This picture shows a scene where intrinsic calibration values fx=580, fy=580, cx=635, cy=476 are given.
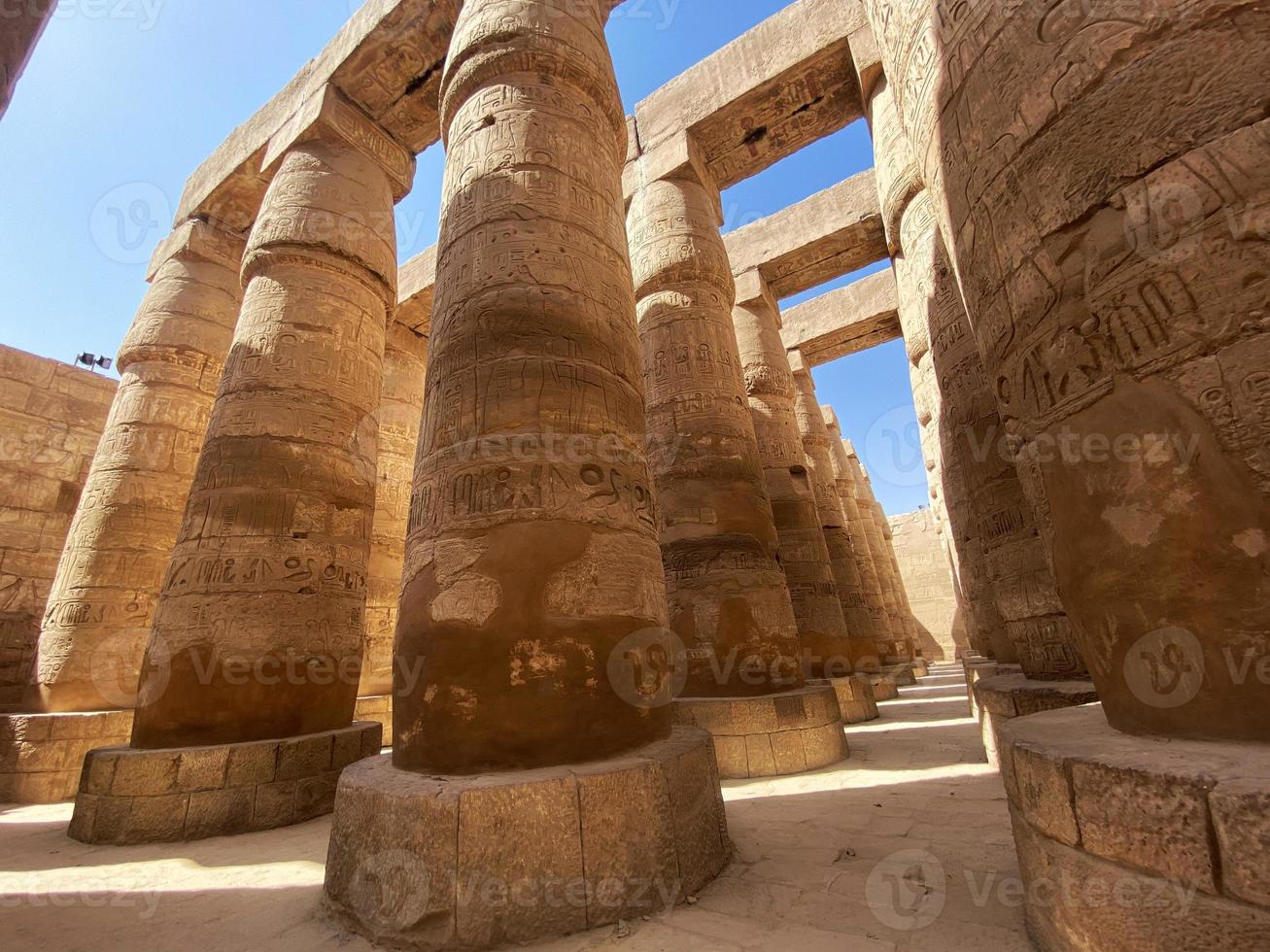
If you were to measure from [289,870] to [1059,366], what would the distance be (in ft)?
13.1

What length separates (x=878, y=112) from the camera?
20.1 feet

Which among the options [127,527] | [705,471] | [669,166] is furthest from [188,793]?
[669,166]

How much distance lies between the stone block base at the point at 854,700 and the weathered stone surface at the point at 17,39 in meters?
7.44

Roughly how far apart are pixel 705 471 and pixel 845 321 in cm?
824

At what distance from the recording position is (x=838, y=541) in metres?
10.4

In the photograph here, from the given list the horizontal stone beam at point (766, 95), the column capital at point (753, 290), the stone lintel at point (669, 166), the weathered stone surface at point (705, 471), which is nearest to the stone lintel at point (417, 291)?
the stone lintel at point (669, 166)

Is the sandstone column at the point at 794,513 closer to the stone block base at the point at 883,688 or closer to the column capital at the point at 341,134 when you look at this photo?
the stone block base at the point at 883,688

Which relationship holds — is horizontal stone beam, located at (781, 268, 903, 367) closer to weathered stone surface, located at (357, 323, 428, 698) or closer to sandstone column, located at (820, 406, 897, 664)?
sandstone column, located at (820, 406, 897, 664)

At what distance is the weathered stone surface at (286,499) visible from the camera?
4164 mm

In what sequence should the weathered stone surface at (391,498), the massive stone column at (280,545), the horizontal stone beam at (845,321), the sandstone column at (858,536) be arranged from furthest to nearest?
1. the horizontal stone beam at (845,321)
2. the sandstone column at (858,536)
3. the weathered stone surface at (391,498)
4. the massive stone column at (280,545)

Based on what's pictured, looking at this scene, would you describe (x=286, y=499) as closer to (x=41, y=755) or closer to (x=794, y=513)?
(x=41, y=755)

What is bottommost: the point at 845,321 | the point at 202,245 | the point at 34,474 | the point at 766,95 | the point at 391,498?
the point at 391,498

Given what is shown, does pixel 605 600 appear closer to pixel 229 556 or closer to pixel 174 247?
pixel 229 556

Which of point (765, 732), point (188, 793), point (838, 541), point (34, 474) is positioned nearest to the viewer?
point (188, 793)
